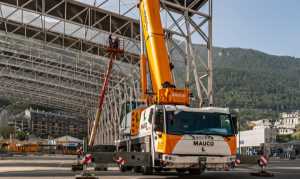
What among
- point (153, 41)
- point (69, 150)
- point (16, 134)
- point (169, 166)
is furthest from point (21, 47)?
point (16, 134)

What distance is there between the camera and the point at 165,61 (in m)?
17.6

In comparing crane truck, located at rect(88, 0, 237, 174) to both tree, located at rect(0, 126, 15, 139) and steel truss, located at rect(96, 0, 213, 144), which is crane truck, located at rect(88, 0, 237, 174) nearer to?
steel truss, located at rect(96, 0, 213, 144)

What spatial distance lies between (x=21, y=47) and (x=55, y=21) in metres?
11.9

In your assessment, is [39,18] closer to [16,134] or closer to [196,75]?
[196,75]

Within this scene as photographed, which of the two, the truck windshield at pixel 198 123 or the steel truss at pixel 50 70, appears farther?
the steel truss at pixel 50 70

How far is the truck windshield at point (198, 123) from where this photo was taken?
15.5m

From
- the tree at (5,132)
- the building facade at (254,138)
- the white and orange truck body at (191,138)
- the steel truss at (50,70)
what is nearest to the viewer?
the white and orange truck body at (191,138)

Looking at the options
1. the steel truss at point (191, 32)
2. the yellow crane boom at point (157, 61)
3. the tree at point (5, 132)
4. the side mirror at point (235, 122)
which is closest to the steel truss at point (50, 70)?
the steel truss at point (191, 32)

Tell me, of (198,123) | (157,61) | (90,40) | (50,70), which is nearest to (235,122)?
(198,123)

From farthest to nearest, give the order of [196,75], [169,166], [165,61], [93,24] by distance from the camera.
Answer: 1. [93,24]
2. [196,75]
3. [165,61]
4. [169,166]

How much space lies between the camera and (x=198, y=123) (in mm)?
15719

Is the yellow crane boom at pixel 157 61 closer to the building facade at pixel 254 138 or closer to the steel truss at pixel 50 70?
the steel truss at pixel 50 70

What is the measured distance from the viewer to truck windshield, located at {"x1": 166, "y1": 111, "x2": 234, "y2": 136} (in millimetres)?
15492

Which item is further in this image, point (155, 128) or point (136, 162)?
point (136, 162)
